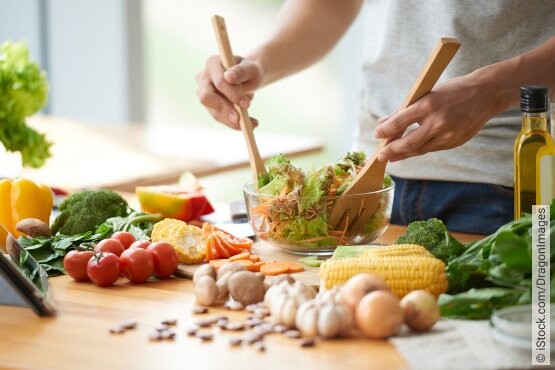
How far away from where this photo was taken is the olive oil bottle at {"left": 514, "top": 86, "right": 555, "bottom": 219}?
158 centimetres

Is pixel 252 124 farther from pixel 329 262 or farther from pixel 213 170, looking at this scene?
pixel 213 170

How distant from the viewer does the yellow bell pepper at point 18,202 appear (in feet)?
6.82

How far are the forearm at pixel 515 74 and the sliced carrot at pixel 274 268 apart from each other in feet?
1.68

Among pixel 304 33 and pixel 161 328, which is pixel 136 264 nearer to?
pixel 161 328

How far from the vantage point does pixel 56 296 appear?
1.65 meters

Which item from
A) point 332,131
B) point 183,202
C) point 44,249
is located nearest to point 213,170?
point 183,202

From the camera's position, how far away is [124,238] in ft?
6.12

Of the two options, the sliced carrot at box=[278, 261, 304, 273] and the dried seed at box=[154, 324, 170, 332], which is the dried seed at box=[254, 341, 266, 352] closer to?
the dried seed at box=[154, 324, 170, 332]

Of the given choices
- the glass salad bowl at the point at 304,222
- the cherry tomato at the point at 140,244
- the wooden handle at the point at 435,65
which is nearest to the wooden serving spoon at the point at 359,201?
the glass salad bowl at the point at 304,222

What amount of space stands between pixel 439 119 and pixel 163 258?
0.57 meters

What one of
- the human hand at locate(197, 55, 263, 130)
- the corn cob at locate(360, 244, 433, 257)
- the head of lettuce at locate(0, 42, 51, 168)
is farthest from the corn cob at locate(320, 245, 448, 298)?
the head of lettuce at locate(0, 42, 51, 168)

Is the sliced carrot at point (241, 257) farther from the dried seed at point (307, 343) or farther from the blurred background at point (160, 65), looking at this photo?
the blurred background at point (160, 65)

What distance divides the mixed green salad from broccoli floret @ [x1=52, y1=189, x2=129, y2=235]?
379mm

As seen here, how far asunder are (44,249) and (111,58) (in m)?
4.21
